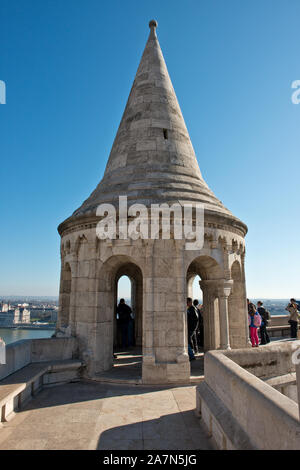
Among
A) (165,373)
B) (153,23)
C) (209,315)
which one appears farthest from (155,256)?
(153,23)

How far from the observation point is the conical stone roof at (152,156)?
324 inches

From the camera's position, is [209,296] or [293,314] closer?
[209,296]

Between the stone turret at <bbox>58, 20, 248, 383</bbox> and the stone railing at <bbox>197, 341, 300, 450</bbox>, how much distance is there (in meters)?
2.06

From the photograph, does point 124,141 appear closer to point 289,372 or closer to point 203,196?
point 203,196

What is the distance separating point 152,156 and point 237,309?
17.4ft

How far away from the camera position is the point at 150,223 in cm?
745

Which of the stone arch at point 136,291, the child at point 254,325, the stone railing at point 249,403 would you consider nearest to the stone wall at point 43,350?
the stone railing at point 249,403

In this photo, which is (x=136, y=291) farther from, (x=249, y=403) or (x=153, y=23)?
(x=153, y=23)

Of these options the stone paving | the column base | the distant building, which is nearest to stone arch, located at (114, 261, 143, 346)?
the column base

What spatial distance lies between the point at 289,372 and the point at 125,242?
14.5ft

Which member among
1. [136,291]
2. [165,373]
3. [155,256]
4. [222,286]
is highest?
[155,256]

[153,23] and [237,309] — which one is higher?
[153,23]

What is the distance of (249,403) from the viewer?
3.16 meters
